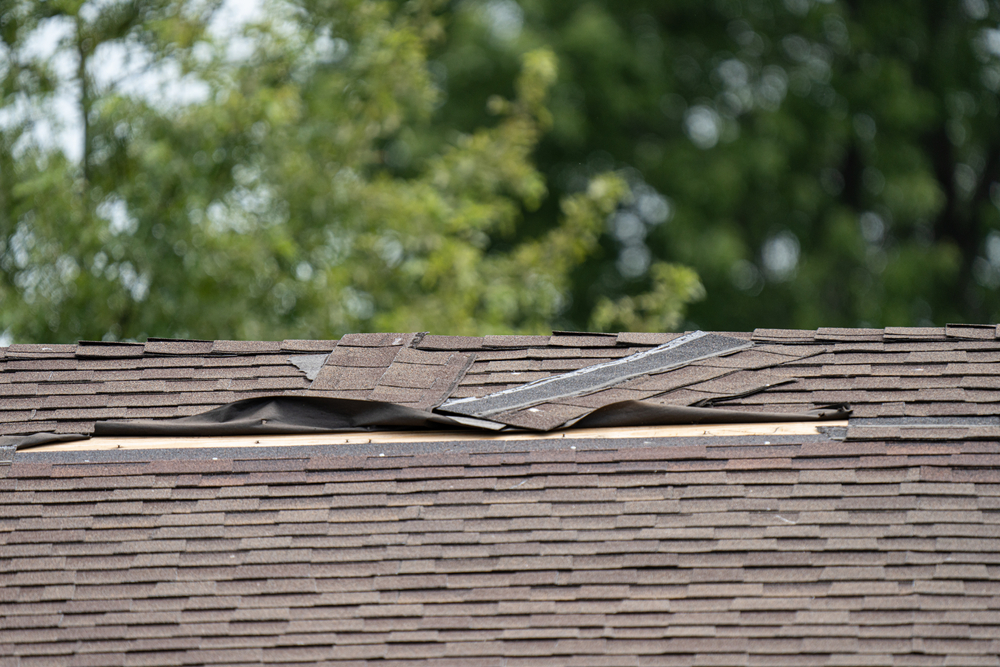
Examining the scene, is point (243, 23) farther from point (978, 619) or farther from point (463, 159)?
point (978, 619)

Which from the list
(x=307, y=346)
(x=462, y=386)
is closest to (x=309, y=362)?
(x=307, y=346)

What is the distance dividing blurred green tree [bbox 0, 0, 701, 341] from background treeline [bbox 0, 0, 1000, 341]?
1.2 inches

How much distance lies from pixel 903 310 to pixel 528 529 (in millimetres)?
15274

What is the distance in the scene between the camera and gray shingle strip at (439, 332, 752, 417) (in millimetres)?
4910

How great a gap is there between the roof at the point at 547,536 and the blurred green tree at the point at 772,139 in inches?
500

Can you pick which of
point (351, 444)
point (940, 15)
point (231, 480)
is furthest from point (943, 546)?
point (940, 15)

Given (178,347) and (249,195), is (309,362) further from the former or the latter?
(249,195)

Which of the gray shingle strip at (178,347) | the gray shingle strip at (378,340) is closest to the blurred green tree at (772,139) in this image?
the gray shingle strip at (378,340)

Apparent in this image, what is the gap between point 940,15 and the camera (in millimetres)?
19859

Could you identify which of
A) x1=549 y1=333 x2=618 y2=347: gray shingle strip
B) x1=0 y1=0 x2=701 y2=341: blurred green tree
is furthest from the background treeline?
x1=549 y1=333 x2=618 y2=347: gray shingle strip

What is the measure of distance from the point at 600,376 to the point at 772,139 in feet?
47.4

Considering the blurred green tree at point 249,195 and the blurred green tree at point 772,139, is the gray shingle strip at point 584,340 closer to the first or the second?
the blurred green tree at point 249,195

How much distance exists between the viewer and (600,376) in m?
5.19

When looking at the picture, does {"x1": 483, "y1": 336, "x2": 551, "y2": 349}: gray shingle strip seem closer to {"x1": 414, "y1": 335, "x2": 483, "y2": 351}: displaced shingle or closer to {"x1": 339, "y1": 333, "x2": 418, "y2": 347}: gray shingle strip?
{"x1": 414, "y1": 335, "x2": 483, "y2": 351}: displaced shingle
